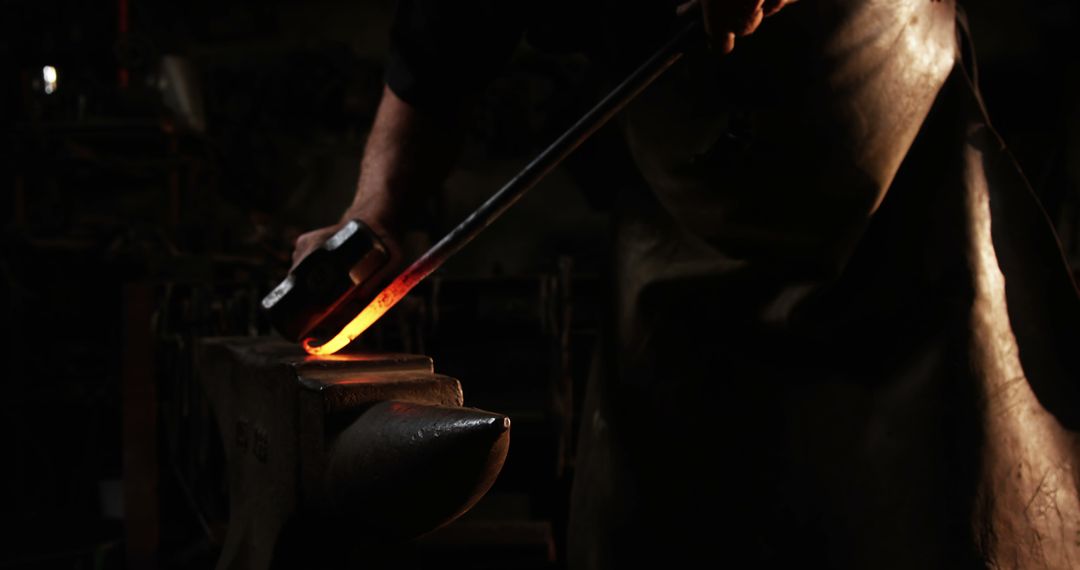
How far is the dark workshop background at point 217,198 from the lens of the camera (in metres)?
3.09

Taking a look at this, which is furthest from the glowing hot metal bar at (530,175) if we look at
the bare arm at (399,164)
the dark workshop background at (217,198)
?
the dark workshop background at (217,198)

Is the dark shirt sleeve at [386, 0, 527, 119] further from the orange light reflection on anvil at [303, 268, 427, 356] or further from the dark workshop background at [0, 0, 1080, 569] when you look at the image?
the dark workshop background at [0, 0, 1080, 569]

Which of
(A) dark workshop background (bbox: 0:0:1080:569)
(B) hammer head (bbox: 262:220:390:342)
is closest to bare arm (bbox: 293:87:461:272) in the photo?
(B) hammer head (bbox: 262:220:390:342)

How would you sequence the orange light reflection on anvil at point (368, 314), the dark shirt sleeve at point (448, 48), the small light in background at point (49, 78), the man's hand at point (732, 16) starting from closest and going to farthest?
the man's hand at point (732, 16), the orange light reflection on anvil at point (368, 314), the dark shirt sleeve at point (448, 48), the small light in background at point (49, 78)

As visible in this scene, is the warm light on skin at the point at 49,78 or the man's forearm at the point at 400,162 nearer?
the man's forearm at the point at 400,162

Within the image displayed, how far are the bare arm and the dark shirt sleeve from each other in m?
0.03

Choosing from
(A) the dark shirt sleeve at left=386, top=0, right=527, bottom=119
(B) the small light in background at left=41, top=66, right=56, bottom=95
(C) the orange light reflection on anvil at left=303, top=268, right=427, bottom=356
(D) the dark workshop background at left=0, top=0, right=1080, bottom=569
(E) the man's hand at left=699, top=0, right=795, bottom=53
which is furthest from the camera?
(B) the small light in background at left=41, top=66, right=56, bottom=95

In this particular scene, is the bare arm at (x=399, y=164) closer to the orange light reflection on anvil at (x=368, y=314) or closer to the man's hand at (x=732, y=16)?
the orange light reflection on anvil at (x=368, y=314)

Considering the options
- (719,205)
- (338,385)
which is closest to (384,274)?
(338,385)

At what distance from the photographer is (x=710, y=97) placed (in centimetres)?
110

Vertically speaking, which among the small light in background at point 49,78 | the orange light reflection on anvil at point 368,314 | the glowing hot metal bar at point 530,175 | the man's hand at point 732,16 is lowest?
the orange light reflection on anvil at point 368,314

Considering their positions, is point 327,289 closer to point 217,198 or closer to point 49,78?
point 217,198

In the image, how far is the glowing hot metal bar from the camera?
3.29ft

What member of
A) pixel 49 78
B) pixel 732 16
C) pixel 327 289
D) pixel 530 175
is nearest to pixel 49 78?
pixel 49 78
